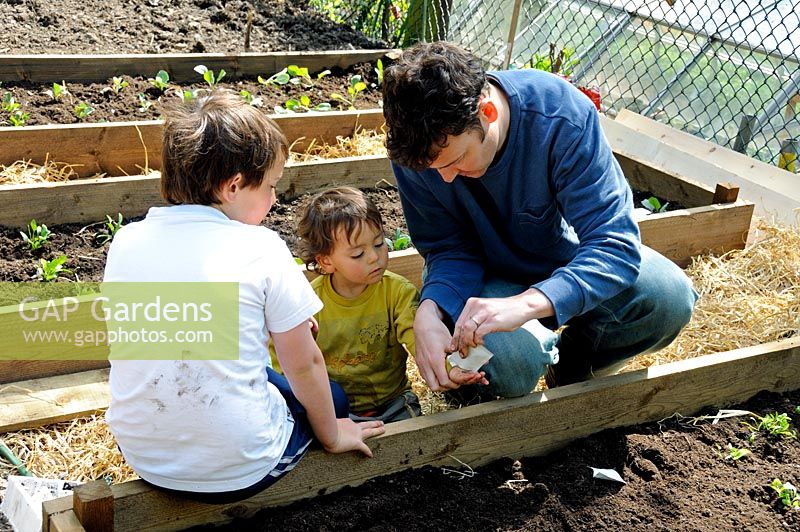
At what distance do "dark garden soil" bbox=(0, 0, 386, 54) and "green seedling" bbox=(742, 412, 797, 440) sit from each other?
4371mm

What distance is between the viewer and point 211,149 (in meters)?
2.02

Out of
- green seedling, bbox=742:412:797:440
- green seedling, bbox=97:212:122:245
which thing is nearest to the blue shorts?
green seedling, bbox=742:412:797:440

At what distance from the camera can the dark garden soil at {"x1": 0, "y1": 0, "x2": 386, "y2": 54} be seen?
602 centimetres

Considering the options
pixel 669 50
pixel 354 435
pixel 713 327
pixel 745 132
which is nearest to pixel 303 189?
pixel 713 327

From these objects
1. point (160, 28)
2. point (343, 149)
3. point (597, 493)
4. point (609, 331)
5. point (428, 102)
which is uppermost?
point (428, 102)

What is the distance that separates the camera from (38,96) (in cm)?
484

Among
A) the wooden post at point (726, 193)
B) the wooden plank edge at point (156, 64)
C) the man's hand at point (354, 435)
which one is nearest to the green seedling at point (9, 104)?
the wooden plank edge at point (156, 64)

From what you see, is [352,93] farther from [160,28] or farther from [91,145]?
[160,28]

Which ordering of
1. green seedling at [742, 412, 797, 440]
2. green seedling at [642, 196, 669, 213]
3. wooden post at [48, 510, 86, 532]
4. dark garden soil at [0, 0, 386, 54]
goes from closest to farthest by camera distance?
wooden post at [48, 510, 86, 532] → green seedling at [742, 412, 797, 440] → green seedling at [642, 196, 669, 213] → dark garden soil at [0, 0, 386, 54]

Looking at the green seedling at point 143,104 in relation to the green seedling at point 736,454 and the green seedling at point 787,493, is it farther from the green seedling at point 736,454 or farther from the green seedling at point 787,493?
the green seedling at point 787,493

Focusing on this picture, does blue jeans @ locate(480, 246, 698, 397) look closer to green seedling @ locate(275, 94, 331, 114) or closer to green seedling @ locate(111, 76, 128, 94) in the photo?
green seedling @ locate(275, 94, 331, 114)

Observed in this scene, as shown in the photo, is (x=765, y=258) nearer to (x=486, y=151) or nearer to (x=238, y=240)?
(x=486, y=151)

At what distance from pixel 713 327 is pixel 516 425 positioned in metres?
1.34

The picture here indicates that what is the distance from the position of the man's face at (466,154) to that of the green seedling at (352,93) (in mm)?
2836
